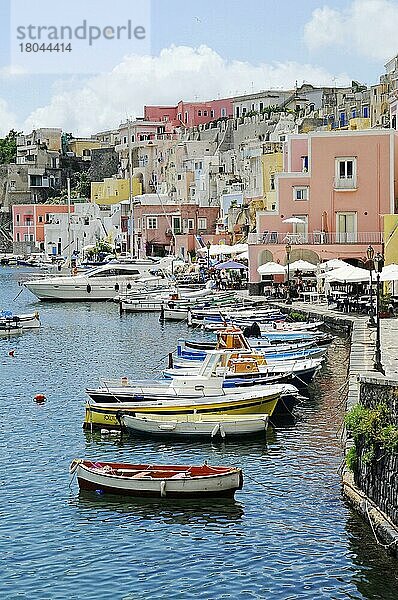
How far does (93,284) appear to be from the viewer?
64.6 m

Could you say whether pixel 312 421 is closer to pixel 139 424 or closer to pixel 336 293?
pixel 139 424

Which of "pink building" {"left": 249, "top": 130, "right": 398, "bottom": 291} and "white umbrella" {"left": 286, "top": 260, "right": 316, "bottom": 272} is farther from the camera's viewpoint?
"pink building" {"left": 249, "top": 130, "right": 398, "bottom": 291}

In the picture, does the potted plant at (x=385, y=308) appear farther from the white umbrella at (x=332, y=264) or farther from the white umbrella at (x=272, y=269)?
the white umbrella at (x=272, y=269)

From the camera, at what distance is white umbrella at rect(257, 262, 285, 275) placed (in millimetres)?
50156

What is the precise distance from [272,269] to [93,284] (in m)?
17.3

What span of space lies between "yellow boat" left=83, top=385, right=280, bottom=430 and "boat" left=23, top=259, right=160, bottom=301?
4030cm

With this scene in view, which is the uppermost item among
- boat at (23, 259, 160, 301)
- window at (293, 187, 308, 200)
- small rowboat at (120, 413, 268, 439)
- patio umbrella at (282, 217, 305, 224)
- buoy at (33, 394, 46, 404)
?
window at (293, 187, 308, 200)

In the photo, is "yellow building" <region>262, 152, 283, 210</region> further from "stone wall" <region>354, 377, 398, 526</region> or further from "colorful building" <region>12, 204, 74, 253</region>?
"colorful building" <region>12, 204, 74, 253</region>

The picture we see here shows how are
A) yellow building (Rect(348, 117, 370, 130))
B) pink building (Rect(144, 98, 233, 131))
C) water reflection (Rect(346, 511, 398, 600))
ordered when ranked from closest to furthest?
water reflection (Rect(346, 511, 398, 600))
yellow building (Rect(348, 117, 370, 130))
pink building (Rect(144, 98, 233, 131))

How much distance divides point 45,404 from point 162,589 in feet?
45.6

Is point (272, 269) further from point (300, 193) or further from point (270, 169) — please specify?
point (270, 169)

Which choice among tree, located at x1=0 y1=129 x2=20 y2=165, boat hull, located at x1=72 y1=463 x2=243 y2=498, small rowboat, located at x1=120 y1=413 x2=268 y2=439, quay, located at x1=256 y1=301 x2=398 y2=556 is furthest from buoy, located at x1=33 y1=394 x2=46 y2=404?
tree, located at x1=0 y1=129 x2=20 y2=165

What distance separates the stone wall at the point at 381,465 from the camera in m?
14.8

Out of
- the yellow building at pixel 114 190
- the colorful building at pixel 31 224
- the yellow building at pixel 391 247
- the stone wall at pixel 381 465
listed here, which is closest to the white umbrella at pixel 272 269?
the yellow building at pixel 391 247
